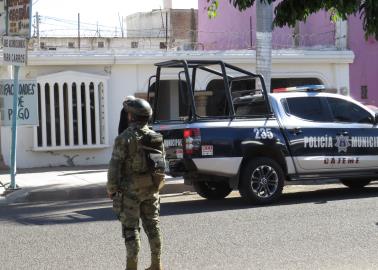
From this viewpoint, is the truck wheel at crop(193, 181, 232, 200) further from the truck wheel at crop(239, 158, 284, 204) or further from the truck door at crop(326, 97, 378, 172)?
the truck door at crop(326, 97, 378, 172)

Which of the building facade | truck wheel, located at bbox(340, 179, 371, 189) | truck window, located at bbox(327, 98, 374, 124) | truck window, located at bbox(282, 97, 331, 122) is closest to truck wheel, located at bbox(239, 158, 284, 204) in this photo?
truck window, located at bbox(282, 97, 331, 122)

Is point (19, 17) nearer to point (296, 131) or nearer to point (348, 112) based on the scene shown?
point (296, 131)

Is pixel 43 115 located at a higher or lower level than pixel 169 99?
lower

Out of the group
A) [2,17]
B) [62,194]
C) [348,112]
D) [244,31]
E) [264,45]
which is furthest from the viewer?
[244,31]

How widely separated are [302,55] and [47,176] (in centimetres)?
822

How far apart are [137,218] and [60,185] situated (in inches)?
312

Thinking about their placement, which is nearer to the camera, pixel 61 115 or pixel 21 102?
pixel 21 102

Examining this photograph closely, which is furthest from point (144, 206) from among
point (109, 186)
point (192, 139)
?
point (192, 139)

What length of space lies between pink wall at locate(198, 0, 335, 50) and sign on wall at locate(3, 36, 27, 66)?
7.70 meters

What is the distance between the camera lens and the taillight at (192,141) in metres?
10.0

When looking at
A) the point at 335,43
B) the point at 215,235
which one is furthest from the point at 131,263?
the point at 335,43

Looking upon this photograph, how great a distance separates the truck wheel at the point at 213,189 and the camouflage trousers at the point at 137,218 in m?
5.63

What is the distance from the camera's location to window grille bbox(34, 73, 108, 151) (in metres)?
17.0

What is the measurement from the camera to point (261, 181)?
10.6 m
